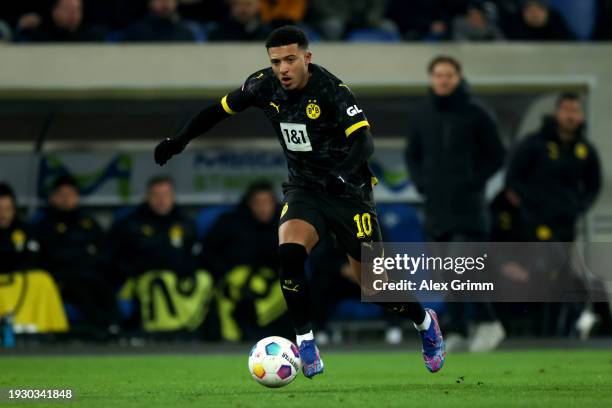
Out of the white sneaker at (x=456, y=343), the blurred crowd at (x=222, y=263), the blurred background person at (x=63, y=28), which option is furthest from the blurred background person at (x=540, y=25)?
the white sneaker at (x=456, y=343)

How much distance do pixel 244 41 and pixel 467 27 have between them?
7.48 feet

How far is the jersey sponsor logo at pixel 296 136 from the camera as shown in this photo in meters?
7.62

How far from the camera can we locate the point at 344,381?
8062 millimetres

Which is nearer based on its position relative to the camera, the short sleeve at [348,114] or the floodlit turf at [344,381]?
the floodlit turf at [344,381]

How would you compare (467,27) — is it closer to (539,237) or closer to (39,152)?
(539,237)

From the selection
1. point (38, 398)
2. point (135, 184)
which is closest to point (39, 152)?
point (135, 184)

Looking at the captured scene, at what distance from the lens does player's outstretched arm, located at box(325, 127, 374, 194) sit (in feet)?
23.6

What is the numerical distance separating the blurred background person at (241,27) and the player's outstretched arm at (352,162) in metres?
6.67

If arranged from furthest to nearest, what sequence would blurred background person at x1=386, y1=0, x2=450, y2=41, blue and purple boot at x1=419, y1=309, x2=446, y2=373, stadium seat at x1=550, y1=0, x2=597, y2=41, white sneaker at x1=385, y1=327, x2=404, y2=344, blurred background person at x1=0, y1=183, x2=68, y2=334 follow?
stadium seat at x1=550, y1=0, x2=597, y2=41, blurred background person at x1=386, y1=0, x2=450, y2=41, white sneaker at x1=385, y1=327, x2=404, y2=344, blurred background person at x1=0, y1=183, x2=68, y2=334, blue and purple boot at x1=419, y1=309, x2=446, y2=373

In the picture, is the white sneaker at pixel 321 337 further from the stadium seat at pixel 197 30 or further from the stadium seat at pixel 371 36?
→ the stadium seat at pixel 197 30

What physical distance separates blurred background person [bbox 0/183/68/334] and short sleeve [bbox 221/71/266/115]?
5.28 meters

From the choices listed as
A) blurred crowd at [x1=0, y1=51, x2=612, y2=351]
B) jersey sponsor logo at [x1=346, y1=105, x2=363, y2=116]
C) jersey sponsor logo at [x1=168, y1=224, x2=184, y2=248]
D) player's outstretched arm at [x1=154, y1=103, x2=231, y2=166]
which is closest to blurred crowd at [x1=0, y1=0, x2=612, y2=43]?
blurred crowd at [x1=0, y1=51, x2=612, y2=351]

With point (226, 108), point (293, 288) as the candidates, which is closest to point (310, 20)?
point (226, 108)

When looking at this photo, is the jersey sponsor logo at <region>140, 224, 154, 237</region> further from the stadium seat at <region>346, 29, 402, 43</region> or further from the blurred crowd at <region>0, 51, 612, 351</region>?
the stadium seat at <region>346, 29, 402, 43</region>
